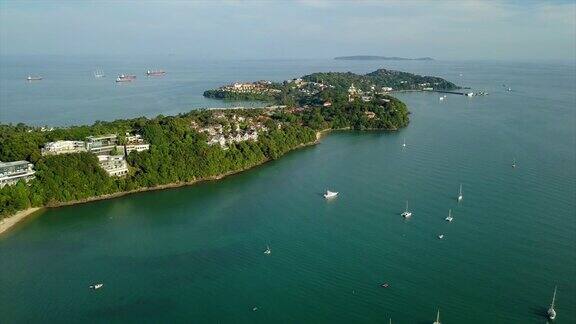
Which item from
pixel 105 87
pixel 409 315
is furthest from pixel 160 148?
pixel 105 87

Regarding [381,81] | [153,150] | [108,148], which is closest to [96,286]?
[153,150]

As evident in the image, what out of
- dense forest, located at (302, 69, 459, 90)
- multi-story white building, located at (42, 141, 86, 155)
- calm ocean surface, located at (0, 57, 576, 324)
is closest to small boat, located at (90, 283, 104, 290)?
calm ocean surface, located at (0, 57, 576, 324)

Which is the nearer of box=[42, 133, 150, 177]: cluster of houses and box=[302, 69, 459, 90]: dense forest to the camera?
box=[42, 133, 150, 177]: cluster of houses

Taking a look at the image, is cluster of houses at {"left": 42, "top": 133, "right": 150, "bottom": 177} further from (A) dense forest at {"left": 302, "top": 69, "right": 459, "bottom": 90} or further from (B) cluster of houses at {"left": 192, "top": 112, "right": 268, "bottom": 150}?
(A) dense forest at {"left": 302, "top": 69, "right": 459, "bottom": 90}

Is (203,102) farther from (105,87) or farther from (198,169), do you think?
(198,169)

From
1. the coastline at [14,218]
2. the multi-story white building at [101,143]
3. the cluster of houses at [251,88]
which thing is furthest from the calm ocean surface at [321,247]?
the cluster of houses at [251,88]

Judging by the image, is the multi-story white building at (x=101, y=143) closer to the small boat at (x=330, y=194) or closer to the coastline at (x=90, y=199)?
the coastline at (x=90, y=199)
